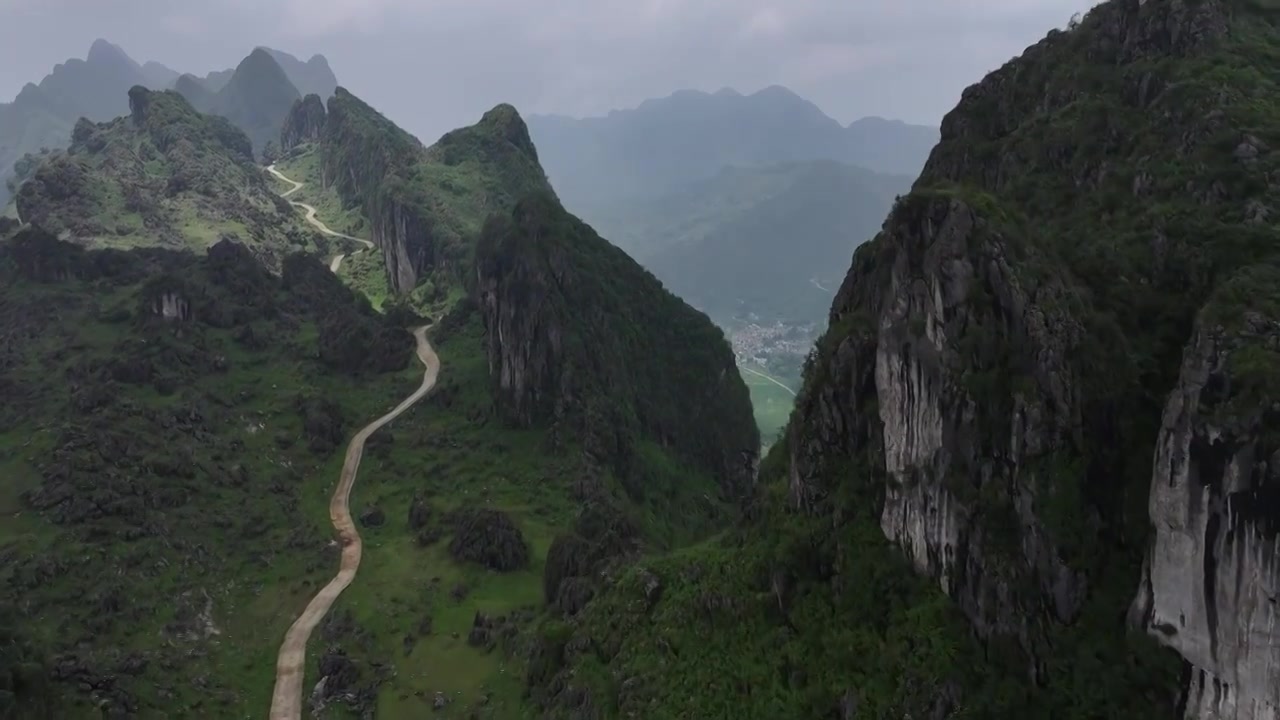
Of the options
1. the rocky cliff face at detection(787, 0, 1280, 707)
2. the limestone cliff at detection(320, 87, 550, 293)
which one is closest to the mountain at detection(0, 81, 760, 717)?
the limestone cliff at detection(320, 87, 550, 293)

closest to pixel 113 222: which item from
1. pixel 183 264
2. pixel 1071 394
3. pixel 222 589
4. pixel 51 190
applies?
pixel 51 190

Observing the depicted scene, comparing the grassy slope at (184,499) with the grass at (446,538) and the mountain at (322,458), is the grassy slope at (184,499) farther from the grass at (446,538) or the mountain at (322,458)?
the grass at (446,538)

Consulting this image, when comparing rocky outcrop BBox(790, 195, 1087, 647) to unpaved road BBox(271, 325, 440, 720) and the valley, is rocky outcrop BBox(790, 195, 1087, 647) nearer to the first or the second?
the valley

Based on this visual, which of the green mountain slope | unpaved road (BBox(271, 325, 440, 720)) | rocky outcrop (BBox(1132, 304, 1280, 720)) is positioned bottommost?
unpaved road (BBox(271, 325, 440, 720))

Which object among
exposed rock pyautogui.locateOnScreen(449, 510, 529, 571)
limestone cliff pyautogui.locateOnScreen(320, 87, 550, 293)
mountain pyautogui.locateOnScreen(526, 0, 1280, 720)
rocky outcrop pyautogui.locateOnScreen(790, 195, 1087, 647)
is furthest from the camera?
limestone cliff pyautogui.locateOnScreen(320, 87, 550, 293)

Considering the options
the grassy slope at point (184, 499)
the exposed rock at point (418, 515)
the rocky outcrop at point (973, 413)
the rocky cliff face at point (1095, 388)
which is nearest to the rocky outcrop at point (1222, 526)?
the rocky cliff face at point (1095, 388)

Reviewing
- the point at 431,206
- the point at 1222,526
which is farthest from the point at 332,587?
the point at 431,206

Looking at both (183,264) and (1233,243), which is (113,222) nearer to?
(183,264)

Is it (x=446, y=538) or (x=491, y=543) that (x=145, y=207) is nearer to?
(x=446, y=538)
